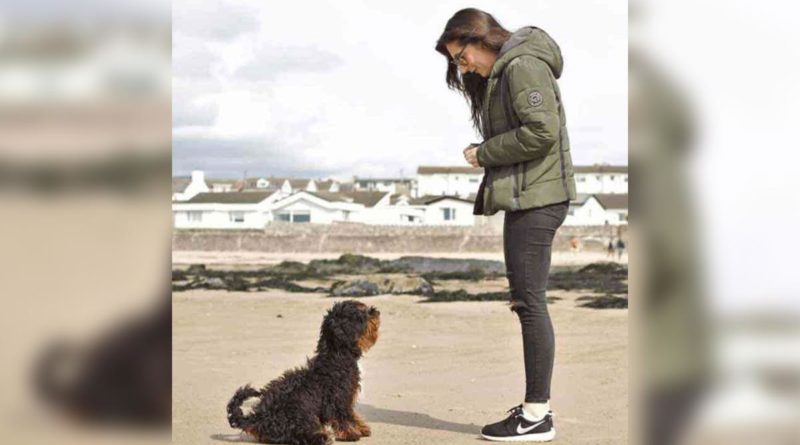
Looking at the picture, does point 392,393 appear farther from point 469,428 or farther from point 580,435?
point 580,435

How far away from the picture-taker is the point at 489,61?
5105mm

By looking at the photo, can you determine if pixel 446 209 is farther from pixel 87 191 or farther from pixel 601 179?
pixel 87 191

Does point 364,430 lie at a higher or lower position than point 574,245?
lower

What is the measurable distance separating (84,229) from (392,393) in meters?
5.37

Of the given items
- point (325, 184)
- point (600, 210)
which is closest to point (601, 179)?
point (600, 210)

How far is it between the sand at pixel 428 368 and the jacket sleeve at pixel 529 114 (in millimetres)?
1550

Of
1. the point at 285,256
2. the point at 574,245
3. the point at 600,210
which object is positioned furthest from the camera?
the point at 600,210

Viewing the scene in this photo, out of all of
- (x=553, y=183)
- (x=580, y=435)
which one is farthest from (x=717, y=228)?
(x=580, y=435)

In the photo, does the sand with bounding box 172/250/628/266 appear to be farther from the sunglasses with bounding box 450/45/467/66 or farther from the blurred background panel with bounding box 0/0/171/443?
the blurred background panel with bounding box 0/0/171/443

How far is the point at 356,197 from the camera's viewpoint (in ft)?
204

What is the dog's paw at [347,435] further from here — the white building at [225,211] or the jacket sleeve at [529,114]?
the white building at [225,211]

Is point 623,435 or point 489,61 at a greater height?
point 489,61

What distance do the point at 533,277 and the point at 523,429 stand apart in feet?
2.63

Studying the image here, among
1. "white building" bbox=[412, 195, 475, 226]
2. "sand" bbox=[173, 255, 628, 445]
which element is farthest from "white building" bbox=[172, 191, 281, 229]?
"sand" bbox=[173, 255, 628, 445]
